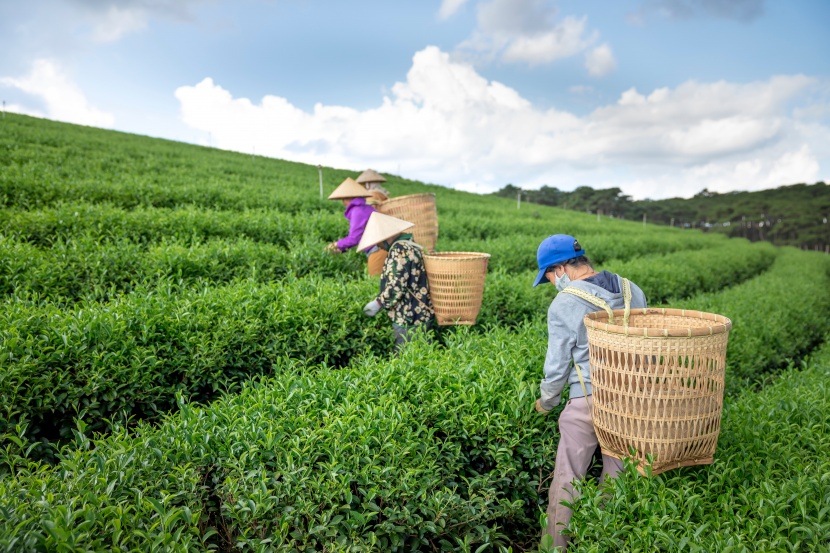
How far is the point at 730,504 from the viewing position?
9.18 ft

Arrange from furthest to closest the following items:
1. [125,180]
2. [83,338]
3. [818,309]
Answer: [125,180] < [818,309] < [83,338]

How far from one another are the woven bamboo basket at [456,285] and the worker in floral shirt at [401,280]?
0.10 metres

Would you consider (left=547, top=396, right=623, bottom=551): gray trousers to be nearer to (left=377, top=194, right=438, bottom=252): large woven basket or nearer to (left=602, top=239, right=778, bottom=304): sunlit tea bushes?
(left=377, top=194, right=438, bottom=252): large woven basket

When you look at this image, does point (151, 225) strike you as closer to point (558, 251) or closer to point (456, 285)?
point (456, 285)

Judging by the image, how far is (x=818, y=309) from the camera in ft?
35.9

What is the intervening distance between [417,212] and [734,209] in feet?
331

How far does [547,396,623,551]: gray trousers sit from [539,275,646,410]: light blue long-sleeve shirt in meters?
0.13

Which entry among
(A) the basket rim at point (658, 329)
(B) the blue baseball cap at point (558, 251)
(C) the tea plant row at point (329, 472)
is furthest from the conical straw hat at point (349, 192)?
(A) the basket rim at point (658, 329)

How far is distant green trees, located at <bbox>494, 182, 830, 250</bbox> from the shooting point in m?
70.0

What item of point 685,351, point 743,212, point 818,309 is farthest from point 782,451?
point 743,212

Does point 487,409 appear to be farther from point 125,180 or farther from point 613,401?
point 125,180

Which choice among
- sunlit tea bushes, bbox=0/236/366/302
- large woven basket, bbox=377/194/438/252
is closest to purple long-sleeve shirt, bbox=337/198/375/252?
large woven basket, bbox=377/194/438/252

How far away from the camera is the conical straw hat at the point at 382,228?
5180 millimetres

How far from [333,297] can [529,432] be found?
9.11 ft
